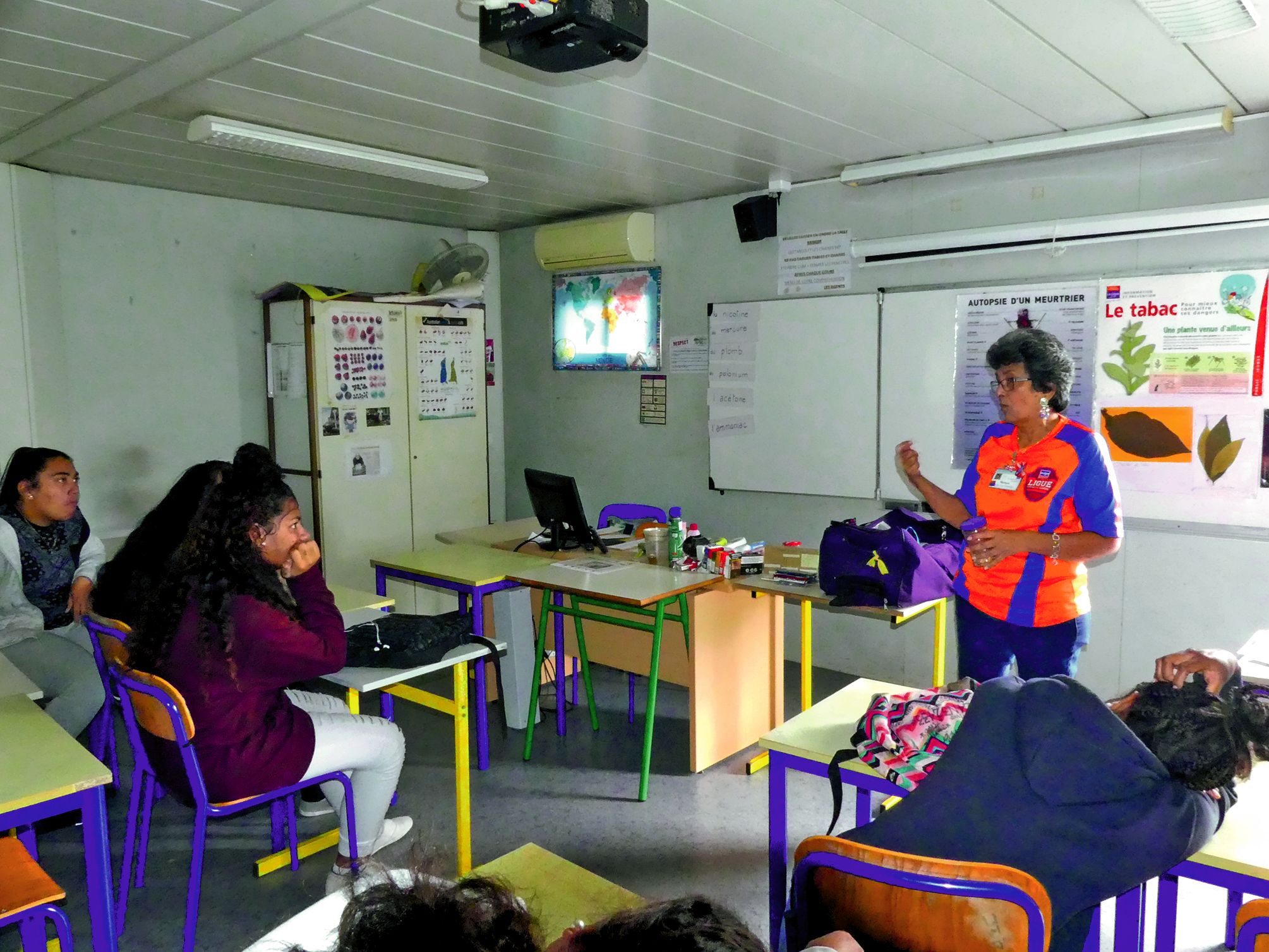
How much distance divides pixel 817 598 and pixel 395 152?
251cm

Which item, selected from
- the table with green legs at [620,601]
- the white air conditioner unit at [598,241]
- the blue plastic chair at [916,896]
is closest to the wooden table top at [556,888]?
the blue plastic chair at [916,896]

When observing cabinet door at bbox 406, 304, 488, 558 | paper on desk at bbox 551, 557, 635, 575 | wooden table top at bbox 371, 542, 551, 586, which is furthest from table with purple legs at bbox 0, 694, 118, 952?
cabinet door at bbox 406, 304, 488, 558

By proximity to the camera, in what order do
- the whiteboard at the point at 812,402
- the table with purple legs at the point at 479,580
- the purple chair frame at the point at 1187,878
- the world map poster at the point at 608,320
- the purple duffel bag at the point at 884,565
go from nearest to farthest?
the purple chair frame at the point at 1187,878
the purple duffel bag at the point at 884,565
the table with purple legs at the point at 479,580
the whiteboard at the point at 812,402
the world map poster at the point at 608,320

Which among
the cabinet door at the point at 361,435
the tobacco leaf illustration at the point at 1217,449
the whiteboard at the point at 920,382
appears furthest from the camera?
the cabinet door at the point at 361,435

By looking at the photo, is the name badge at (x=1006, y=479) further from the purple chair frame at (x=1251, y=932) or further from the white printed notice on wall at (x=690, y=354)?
the white printed notice on wall at (x=690, y=354)

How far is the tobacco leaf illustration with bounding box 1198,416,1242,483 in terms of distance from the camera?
343 cm

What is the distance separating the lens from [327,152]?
3.59 meters

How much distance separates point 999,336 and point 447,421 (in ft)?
10.1

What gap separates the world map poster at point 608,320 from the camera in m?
5.18

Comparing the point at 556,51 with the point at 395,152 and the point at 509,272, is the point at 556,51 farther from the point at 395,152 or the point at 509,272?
the point at 509,272

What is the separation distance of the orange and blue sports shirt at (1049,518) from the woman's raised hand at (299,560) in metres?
1.84

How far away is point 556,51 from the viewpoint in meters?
1.93

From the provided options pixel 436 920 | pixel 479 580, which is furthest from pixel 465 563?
pixel 436 920

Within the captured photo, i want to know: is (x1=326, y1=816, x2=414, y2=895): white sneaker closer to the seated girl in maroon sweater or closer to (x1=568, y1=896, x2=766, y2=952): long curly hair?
the seated girl in maroon sweater
